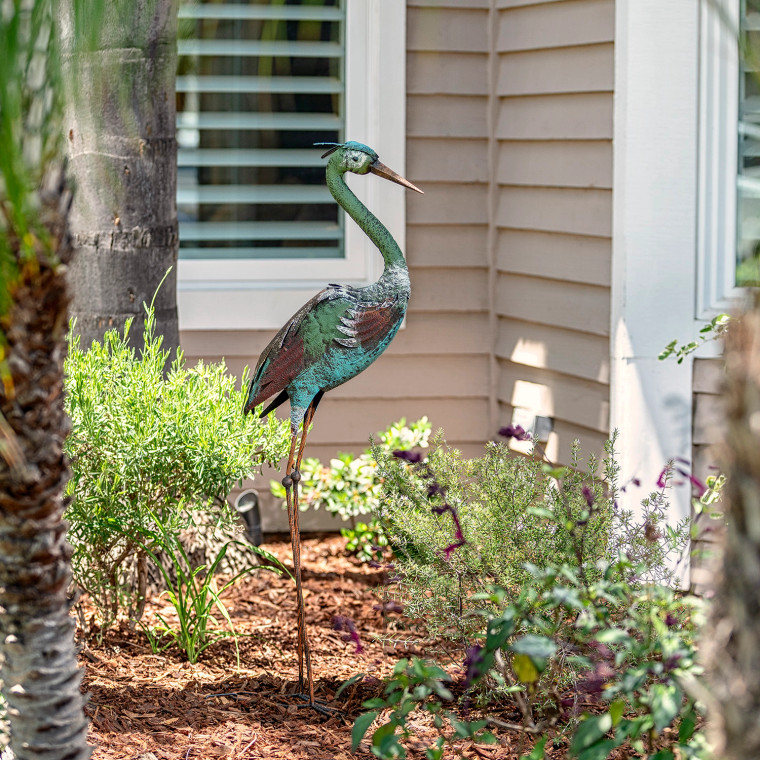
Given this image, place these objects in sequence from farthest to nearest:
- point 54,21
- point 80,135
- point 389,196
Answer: point 389,196 < point 80,135 < point 54,21

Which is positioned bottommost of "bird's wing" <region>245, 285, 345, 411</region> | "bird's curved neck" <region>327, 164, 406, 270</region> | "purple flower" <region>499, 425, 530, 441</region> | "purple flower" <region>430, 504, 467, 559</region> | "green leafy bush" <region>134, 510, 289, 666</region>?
"green leafy bush" <region>134, 510, 289, 666</region>

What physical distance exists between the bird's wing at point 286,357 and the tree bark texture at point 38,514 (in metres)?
1.10

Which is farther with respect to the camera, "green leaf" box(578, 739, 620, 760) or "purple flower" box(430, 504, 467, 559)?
"purple flower" box(430, 504, 467, 559)

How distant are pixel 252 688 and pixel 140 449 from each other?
0.75 meters

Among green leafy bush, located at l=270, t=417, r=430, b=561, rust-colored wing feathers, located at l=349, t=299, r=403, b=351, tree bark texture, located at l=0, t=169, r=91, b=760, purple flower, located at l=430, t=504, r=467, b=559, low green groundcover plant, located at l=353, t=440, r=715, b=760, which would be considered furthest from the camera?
green leafy bush, located at l=270, t=417, r=430, b=561

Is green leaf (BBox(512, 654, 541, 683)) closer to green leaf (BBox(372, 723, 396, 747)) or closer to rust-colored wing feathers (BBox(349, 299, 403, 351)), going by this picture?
green leaf (BBox(372, 723, 396, 747))

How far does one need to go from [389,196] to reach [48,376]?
9.97ft

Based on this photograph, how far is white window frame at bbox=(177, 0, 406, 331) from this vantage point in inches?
172

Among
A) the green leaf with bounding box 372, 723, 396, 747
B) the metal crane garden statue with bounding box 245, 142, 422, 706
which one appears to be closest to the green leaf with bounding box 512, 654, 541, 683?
the green leaf with bounding box 372, 723, 396, 747

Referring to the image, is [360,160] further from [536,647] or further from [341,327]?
[536,647]

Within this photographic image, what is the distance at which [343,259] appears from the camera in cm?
456

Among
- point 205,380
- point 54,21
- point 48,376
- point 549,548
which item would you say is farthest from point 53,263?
point 205,380

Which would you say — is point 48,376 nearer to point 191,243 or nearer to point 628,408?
point 628,408

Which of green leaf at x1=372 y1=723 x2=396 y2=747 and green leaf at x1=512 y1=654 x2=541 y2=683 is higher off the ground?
green leaf at x1=512 y1=654 x2=541 y2=683
